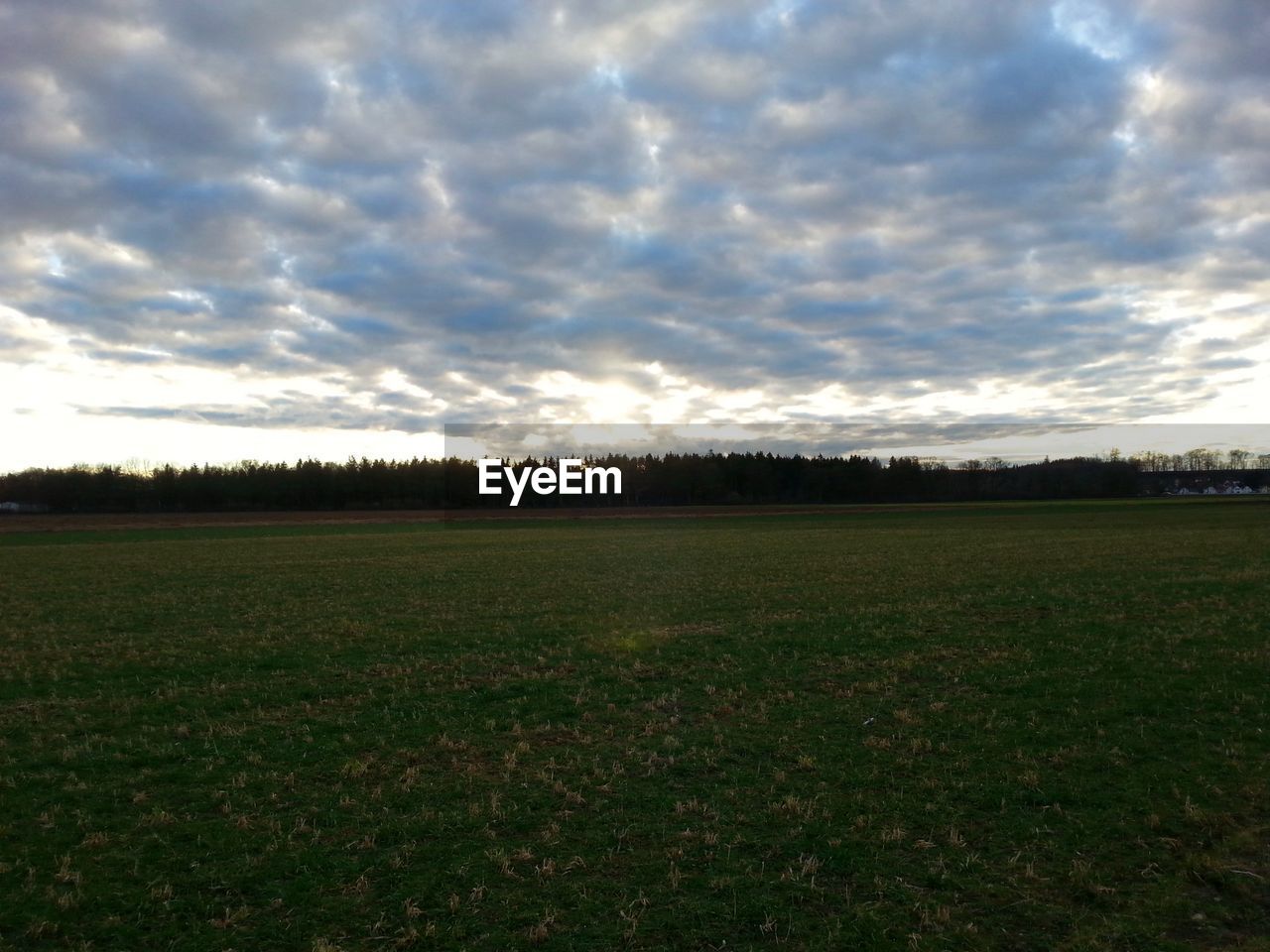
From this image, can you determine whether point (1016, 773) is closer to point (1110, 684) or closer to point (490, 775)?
point (1110, 684)

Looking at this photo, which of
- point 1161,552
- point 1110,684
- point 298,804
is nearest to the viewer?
point 298,804

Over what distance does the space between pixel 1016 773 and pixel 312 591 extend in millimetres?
20769

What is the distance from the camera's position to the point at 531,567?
30016 millimetres

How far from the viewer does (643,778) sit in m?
7.70

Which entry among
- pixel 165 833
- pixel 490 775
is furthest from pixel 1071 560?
pixel 165 833

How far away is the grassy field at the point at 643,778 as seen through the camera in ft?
17.1

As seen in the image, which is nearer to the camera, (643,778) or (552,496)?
(643,778)

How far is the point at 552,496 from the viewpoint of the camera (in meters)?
118

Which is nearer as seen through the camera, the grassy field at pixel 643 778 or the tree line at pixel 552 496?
the grassy field at pixel 643 778

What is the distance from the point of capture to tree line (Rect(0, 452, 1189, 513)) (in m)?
115

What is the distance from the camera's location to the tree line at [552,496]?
378 feet

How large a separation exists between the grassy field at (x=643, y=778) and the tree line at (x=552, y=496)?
100860mm

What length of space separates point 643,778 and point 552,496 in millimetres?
110827

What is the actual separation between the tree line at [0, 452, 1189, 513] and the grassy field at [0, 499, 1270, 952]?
101 m
